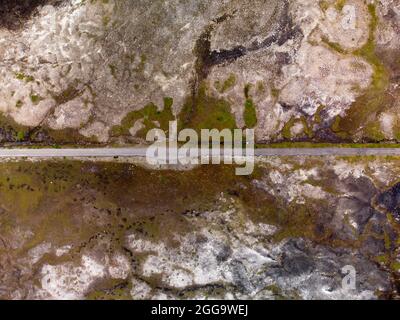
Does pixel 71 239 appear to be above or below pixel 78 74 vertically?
below

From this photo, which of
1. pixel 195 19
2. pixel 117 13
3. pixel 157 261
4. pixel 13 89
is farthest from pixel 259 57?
pixel 13 89

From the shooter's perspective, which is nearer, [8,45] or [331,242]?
[331,242]

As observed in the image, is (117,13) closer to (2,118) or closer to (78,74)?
(78,74)

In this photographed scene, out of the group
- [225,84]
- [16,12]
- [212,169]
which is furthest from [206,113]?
[16,12]

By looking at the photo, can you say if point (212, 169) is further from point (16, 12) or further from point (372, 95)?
point (16, 12)

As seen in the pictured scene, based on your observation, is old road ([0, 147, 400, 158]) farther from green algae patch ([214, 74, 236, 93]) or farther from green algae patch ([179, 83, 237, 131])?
green algae patch ([214, 74, 236, 93])
